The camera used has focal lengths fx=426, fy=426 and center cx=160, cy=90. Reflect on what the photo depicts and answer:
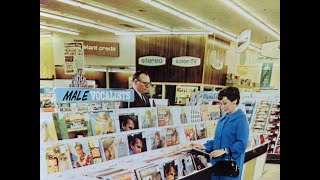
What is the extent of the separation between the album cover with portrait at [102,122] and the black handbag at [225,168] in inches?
41.7

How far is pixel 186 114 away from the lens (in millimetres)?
3633

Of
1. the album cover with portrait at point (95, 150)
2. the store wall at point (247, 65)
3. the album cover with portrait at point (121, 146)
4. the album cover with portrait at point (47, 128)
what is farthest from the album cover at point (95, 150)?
the store wall at point (247, 65)

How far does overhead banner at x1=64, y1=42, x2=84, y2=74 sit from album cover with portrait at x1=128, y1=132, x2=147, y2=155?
0.65m

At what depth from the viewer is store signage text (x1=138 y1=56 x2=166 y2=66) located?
11.0 ft

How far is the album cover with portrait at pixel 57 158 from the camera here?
277 cm

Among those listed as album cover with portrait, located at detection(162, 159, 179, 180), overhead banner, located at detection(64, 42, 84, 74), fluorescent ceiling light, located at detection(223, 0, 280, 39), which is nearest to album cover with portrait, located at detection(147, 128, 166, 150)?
album cover with portrait, located at detection(162, 159, 179, 180)

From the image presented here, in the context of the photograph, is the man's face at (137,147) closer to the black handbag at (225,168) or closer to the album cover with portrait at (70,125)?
the album cover with portrait at (70,125)

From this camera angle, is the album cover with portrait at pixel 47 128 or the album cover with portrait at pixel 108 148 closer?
the album cover with portrait at pixel 47 128

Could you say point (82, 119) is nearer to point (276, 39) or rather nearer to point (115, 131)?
point (115, 131)

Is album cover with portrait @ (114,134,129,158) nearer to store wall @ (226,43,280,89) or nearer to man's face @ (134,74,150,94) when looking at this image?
man's face @ (134,74,150,94)

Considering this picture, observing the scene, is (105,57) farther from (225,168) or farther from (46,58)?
(225,168)
